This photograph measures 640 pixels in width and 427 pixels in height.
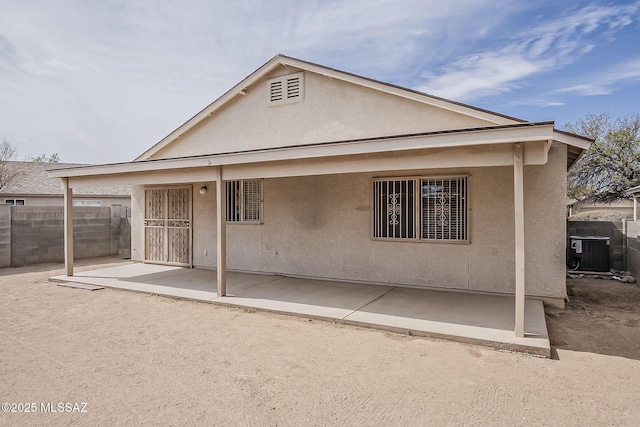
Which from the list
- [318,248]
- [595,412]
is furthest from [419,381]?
[318,248]

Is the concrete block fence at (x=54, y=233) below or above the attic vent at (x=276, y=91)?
below

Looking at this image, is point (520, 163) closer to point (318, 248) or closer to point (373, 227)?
point (373, 227)

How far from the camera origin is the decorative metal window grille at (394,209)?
7.21 meters

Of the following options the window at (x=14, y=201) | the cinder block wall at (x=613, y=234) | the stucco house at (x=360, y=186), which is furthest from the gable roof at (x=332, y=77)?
the window at (x=14, y=201)

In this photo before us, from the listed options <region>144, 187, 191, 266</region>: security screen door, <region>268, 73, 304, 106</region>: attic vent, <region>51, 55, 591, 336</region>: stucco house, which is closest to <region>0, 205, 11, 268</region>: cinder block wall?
<region>51, 55, 591, 336</region>: stucco house

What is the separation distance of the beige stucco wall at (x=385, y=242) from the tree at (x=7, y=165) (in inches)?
655

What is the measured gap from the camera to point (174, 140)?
10188 millimetres

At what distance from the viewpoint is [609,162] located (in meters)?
18.4

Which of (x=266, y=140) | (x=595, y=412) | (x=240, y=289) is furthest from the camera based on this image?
(x=266, y=140)

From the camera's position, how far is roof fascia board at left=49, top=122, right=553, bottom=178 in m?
4.30

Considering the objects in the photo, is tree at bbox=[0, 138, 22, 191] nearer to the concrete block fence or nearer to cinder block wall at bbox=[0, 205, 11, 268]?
the concrete block fence

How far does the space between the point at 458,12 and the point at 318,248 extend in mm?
6386

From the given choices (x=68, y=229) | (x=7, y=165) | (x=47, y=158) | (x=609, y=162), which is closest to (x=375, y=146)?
(x=68, y=229)

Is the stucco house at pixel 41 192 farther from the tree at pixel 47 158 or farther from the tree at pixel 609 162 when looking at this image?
the tree at pixel 47 158
